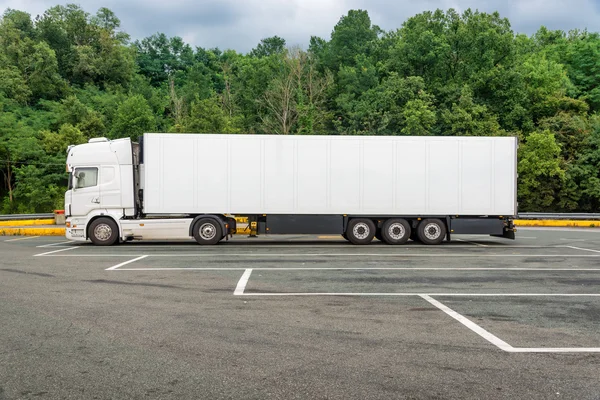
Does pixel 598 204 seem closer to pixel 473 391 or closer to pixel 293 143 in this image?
pixel 293 143

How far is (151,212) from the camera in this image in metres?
17.8

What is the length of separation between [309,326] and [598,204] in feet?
144

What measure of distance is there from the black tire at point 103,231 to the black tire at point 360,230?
7493 mm

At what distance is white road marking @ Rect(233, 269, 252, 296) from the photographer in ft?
30.3

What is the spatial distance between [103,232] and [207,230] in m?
3.33

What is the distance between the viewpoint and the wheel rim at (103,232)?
1808cm

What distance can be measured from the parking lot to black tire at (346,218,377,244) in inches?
191

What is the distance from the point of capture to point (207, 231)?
1802cm

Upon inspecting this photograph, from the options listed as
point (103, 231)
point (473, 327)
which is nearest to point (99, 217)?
point (103, 231)

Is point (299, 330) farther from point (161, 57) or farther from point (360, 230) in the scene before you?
point (161, 57)

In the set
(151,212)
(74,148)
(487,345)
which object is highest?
(74,148)

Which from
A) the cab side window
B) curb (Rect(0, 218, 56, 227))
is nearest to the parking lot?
the cab side window

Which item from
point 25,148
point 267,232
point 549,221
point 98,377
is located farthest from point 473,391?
point 25,148

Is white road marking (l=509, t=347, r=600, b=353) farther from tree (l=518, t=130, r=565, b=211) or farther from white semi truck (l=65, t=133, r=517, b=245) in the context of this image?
tree (l=518, t=130, r=565, b=211)
